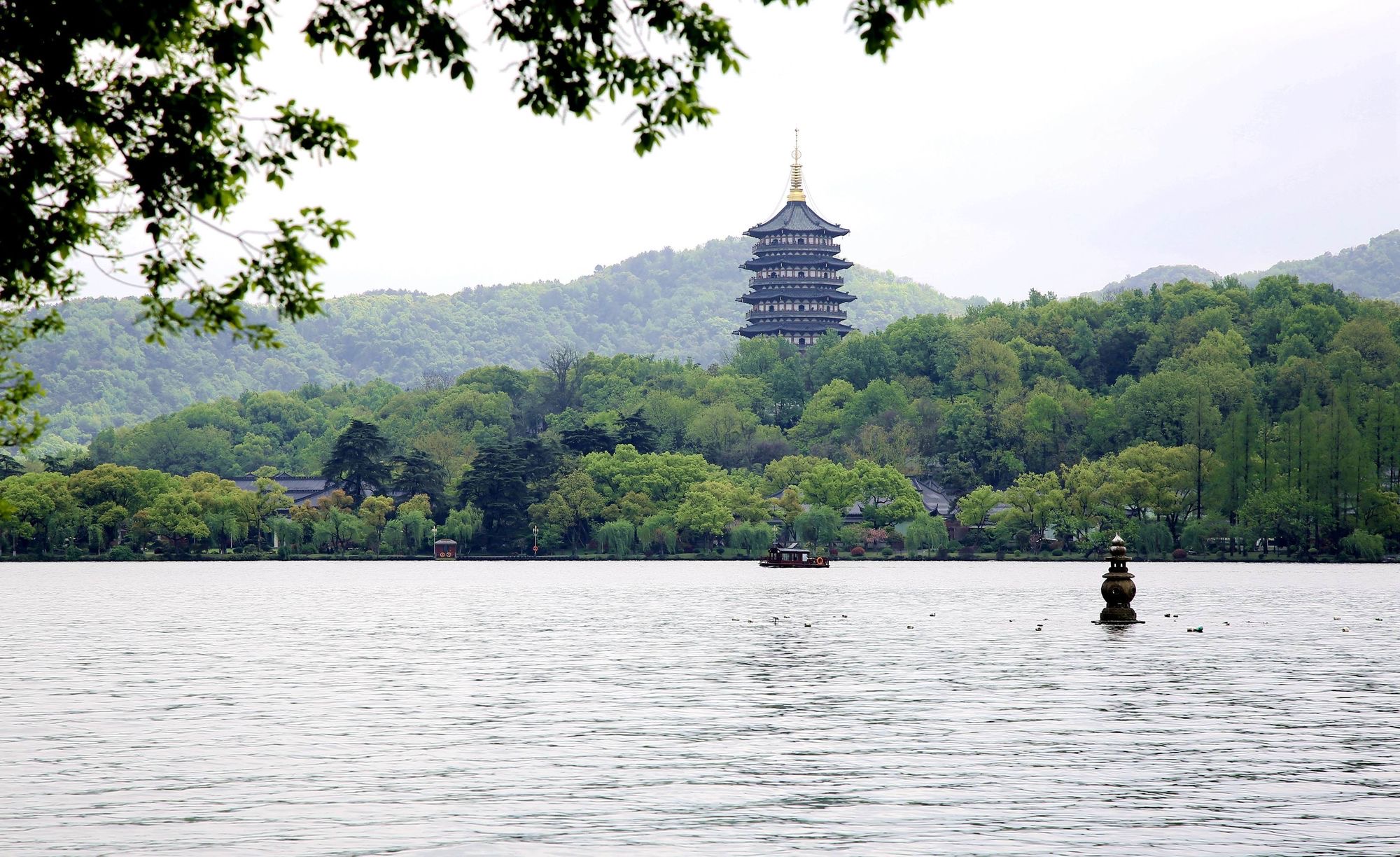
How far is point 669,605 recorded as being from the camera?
189 ft

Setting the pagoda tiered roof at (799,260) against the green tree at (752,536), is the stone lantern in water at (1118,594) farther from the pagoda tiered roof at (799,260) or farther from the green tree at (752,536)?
the pagoda tiered roof at (799,260)

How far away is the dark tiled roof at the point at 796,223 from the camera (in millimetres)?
157625

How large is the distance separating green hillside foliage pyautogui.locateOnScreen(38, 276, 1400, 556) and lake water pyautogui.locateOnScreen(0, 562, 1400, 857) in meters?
52.0

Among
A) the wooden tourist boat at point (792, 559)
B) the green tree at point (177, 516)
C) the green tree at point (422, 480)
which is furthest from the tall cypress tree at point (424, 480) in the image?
the wooden tourist boat at point (792, 559)

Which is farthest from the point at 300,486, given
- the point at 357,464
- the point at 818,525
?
the point at 818,525

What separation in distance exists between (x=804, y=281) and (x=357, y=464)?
54.6m

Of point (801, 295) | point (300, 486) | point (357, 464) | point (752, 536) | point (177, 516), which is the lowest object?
point (752, 536)

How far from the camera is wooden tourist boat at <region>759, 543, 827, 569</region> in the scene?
9738 centimetres

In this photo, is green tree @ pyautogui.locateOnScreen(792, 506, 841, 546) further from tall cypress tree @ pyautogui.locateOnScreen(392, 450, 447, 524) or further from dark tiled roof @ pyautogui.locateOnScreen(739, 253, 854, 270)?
dark tiled roof @ pyautogui.locateOnScreen(739, 253, 854, 270)

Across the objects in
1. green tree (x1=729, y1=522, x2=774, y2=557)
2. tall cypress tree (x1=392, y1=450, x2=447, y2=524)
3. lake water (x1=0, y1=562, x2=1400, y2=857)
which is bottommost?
lake water (x1=0, y1=562, x2=1400, y2=857)

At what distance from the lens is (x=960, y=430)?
124375mm

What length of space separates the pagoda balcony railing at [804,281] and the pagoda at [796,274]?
2.6 inches

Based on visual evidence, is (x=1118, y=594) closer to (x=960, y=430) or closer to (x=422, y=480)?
(x=422, y=480)

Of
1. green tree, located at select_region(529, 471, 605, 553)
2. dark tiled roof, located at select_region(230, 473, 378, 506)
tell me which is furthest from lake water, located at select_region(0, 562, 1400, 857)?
dark tiled roof, located at select_region(230, 473, 378, 506)
